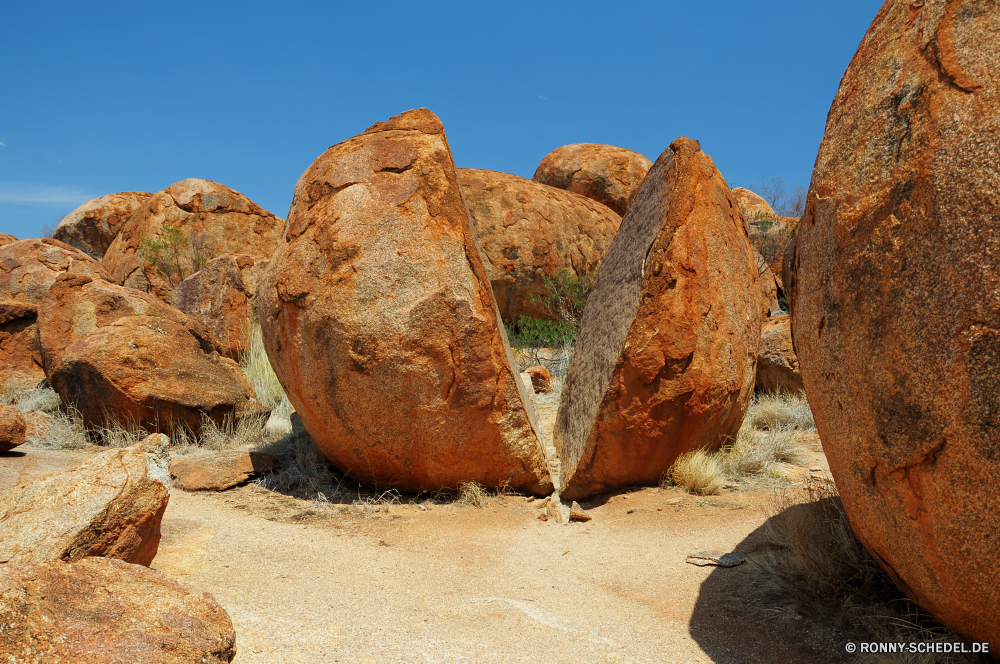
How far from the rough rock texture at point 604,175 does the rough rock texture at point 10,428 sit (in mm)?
8221

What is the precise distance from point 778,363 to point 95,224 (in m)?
12.4

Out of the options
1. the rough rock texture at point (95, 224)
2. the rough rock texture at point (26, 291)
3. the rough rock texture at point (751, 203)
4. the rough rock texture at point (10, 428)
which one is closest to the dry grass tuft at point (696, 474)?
the rough rock texture at point (10, 428)

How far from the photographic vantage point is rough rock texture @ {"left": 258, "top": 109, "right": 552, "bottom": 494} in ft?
13.6

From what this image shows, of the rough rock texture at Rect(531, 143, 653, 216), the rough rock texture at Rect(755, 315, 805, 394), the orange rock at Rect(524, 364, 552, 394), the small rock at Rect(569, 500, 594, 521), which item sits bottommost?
the small rock at Rect(569, 500, 594, 521)

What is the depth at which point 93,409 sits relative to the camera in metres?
5.91

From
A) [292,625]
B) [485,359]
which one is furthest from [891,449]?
[485,359]

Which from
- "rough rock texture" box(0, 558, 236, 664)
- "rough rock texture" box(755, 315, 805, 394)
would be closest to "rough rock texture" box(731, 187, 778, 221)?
"rough rock texture" box(755, 315, 805, 394)

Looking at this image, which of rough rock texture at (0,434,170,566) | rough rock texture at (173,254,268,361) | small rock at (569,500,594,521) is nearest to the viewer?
rough rock texture at (0,434,170,566)

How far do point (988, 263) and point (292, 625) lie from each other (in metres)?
2.45

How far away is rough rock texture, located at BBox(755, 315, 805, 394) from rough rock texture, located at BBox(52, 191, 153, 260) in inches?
453

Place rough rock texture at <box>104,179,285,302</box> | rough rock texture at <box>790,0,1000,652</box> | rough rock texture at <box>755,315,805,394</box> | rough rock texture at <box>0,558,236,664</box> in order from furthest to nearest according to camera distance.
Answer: rough rock texture at <box>104,179,285,302</box> → rough rock texture at <box>755,315,805,394</box> → rough rock texture at <box>0,558,236,664</box> → rough rock texture at <box>790,0,1000,652</box>

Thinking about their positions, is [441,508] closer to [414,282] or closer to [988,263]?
[414,282]

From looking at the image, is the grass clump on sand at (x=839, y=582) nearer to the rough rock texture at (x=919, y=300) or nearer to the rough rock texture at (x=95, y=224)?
the rough rock texture at (x=919, y=300)

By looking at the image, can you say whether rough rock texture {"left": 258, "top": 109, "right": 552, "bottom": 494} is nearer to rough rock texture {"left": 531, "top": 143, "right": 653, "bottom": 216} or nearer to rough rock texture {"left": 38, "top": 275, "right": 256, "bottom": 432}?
rough rock texture {"left": 38, "top": 275, "right": 256, "bottom": 432}
